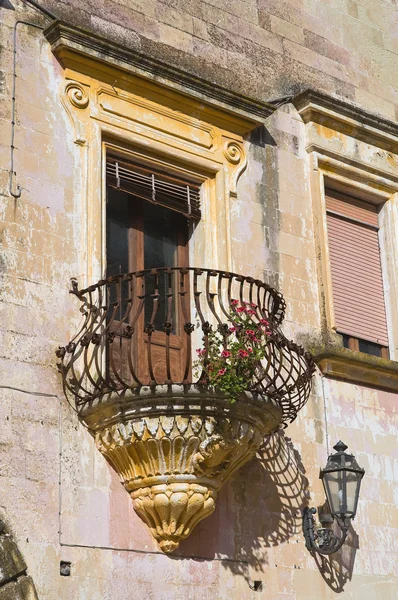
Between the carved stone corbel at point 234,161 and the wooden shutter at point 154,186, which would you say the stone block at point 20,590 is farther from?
the carved stone corbel at point 234,161

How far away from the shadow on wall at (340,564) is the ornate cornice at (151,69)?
3773 mm

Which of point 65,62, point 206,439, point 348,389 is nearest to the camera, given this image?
point 206,439

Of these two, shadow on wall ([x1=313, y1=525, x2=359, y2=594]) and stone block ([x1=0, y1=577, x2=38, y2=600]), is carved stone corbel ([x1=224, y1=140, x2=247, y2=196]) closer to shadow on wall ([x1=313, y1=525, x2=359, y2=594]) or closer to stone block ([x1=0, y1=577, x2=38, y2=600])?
shadow on wall ([x1=313, y1=525, x2=359, y2=594])

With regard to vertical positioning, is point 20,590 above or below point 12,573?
below

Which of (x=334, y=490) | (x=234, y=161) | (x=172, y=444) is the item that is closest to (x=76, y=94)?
(x=234, y=161)

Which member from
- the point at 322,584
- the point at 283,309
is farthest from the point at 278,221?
the point at 322,584

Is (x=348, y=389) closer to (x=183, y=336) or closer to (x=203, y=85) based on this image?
(x=183, y=336)

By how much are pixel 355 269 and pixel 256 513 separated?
2941 mm

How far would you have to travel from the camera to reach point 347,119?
1222 centimetres

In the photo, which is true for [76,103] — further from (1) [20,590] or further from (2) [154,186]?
(1) [20,590]

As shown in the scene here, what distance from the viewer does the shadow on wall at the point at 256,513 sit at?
9812mm

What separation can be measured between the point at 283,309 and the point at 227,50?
2810 millimetres

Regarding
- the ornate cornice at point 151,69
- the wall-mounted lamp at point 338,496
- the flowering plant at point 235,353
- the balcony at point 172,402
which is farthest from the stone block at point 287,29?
the wall-mounted lamp at point 338,496

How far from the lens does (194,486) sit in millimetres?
9453
